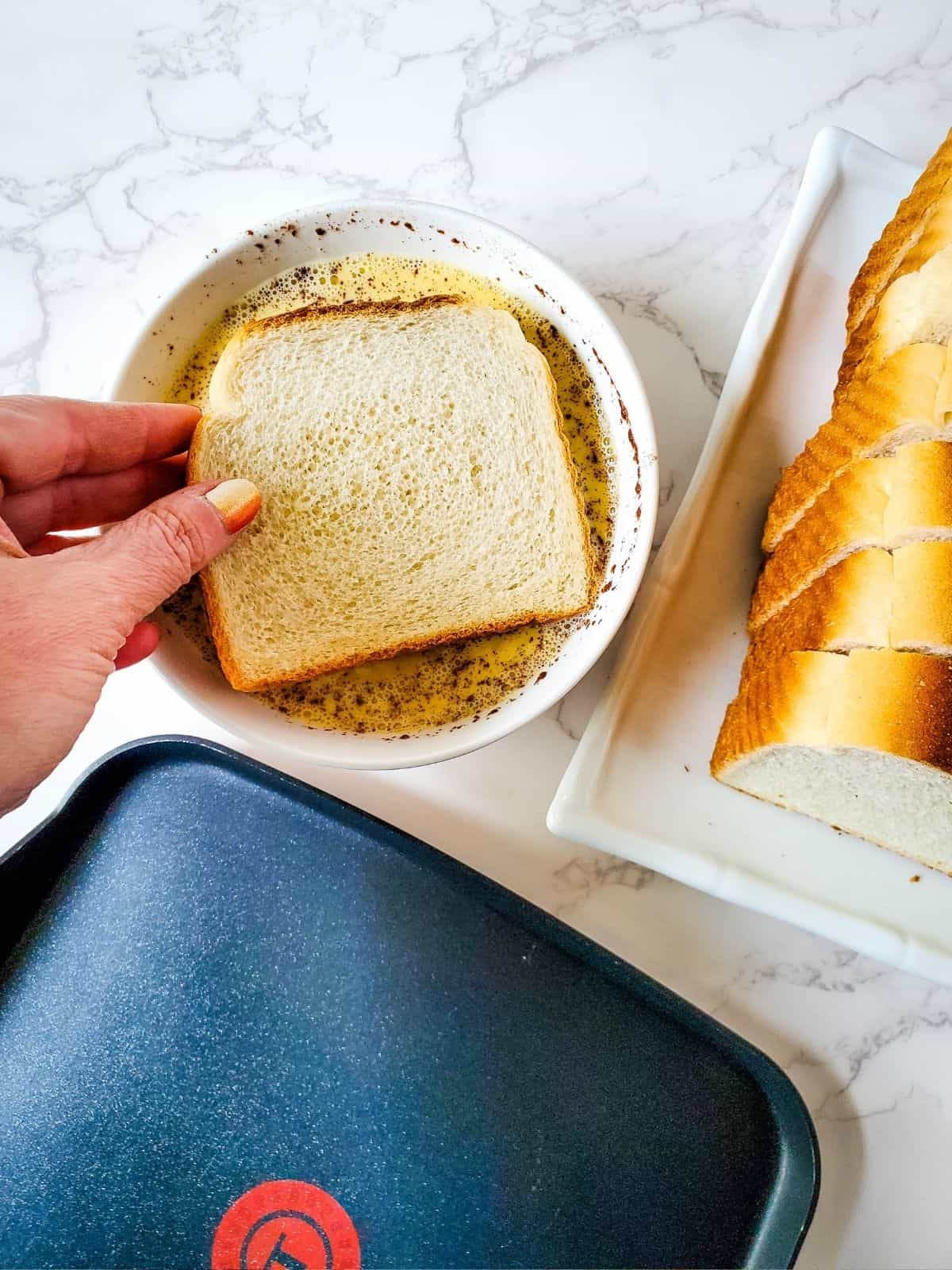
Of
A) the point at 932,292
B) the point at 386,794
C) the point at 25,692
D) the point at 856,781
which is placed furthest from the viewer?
the point at 386,794

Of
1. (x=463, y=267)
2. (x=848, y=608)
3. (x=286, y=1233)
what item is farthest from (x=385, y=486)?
(x=286, y=1233)

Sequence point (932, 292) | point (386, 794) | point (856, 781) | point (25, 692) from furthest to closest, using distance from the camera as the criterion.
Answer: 1. point (386, 794)
2. point (856, 781)
3. point (932, 292)
4. point (25, 692)

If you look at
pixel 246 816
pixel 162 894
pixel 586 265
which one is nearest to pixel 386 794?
pixel 246 816

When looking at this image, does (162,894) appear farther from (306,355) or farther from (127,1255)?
(306,355)

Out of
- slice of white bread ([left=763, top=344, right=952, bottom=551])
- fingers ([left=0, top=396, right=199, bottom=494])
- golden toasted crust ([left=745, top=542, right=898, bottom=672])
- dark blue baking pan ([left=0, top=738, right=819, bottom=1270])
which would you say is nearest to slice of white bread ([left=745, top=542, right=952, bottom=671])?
golden toasted crust ([left=745, top=542, right=898, bottom=672])

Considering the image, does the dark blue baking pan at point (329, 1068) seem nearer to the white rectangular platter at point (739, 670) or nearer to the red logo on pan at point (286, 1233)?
the red logo on pan at point (286, 1233)

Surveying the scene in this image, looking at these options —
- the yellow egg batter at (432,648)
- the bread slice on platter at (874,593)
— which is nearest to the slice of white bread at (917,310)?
the bread slice on platter at (874,593)

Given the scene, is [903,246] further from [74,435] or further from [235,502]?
[74,435]
